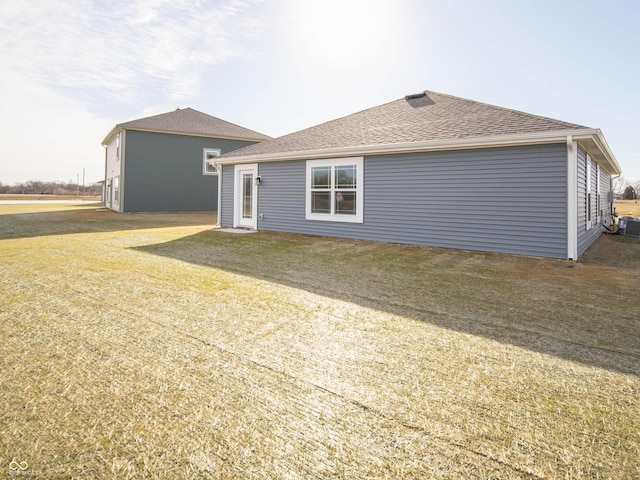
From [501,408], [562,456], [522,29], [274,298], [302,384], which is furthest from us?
[522,29]

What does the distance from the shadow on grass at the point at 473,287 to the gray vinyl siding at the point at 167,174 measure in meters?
12.3

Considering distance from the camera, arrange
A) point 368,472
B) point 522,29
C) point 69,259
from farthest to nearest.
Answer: point 522,29 → point 69,259 → point 368,472

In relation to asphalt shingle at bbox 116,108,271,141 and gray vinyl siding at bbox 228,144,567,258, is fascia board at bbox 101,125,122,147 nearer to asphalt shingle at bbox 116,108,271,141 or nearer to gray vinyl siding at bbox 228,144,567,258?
asphalt shingle at bbox 116,108,271,141

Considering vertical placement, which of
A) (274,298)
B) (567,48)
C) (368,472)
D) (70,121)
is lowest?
(368,472)

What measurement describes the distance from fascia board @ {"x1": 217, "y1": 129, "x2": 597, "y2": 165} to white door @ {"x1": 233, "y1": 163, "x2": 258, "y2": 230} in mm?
840

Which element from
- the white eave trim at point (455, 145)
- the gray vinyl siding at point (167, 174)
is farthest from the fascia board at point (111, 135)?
the white eave trim at point (455, 145)

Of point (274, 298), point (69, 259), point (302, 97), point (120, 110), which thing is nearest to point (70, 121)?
point (120, 110)

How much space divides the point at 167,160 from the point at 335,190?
1346 cm

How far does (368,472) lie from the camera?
1571 mm

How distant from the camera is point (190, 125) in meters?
20.4

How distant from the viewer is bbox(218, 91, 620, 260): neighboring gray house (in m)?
6.94

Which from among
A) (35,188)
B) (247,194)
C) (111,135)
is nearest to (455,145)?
(247,194)

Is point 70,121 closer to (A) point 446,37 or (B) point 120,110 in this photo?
(B) point 120,110

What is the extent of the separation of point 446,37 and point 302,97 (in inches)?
237
